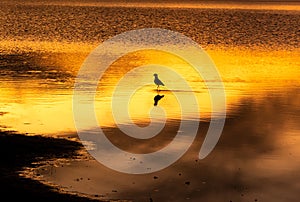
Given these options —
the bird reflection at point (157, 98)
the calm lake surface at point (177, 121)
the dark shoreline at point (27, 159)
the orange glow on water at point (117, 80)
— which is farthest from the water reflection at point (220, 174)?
the bird reflection at point (157, 98)

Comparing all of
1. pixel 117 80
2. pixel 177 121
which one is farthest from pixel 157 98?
pixel 117 80

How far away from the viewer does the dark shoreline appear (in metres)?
17.5

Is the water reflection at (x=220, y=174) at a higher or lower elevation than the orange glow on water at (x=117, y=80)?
lower

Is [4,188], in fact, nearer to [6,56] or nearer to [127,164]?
[127,164]

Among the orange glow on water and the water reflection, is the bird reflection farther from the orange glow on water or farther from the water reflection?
the water reflection

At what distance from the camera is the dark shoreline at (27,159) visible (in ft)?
57.5

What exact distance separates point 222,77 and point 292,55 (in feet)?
58.7

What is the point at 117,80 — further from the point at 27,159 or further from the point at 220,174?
the point at 220,174

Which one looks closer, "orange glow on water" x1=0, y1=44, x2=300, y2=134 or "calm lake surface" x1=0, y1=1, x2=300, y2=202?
"calm lake surface" x1=0, y1=1, x2=300, y2=202

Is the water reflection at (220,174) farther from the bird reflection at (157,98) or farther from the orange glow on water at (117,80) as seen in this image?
the bird reflection at (157,98)

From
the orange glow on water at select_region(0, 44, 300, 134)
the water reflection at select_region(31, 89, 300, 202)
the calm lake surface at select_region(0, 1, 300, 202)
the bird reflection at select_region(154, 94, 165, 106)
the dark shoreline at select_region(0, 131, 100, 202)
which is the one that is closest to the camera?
the dark shoreline at select_region(0, 131, 100, 202)

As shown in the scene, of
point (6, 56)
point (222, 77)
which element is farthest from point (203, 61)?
point (6, 56)

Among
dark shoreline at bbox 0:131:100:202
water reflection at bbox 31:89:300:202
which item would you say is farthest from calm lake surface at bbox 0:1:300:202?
dark shoreline at bbox 0:131:100:202

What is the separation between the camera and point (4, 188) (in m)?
17.8
